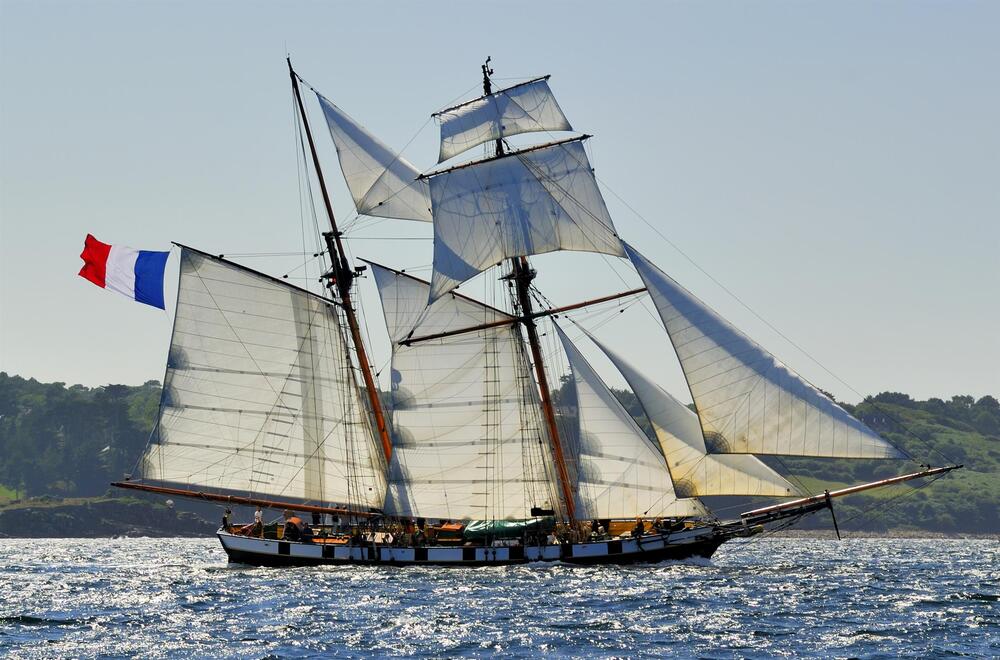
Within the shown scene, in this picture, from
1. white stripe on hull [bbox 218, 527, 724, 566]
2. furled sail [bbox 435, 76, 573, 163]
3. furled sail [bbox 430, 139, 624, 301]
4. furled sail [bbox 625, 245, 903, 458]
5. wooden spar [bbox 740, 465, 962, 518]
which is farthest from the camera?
furled sail [bbox 435, 76, 573, 163]

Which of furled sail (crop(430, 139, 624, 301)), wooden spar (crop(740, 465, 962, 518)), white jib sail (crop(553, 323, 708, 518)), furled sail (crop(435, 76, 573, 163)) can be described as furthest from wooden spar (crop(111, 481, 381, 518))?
wooden spar (crop(740, 465, 962, 518))

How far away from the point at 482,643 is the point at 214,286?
36525 mm

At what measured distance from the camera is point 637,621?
44.4 metres

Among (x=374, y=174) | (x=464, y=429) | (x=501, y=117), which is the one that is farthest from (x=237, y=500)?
(x=501, y=117)

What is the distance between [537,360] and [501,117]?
13.7 m

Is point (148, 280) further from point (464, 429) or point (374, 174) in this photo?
point (464, 429)

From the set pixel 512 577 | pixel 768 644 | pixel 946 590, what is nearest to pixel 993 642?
pixel 768 644

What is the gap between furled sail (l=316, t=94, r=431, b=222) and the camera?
74.8 meters

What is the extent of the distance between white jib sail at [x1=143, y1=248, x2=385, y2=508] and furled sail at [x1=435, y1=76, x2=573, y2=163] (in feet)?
39.4

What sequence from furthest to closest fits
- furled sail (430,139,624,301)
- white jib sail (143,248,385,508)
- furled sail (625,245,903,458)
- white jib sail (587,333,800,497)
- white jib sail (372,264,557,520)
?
furled sail (430,139,624,301)
white jib sail (372,264,557,520)
white jib sail (143,248,385,508)
white jib sail (587,333,800,497)
furled sail (625,245,903,458)

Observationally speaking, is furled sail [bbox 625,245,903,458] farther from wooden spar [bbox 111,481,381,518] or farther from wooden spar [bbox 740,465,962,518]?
wooden spar [bbox 111,481,381,518]

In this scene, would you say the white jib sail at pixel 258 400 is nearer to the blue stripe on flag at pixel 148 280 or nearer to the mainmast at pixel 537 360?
the blue stripe on flag at pixel 148 280

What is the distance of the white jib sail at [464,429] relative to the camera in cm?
7006

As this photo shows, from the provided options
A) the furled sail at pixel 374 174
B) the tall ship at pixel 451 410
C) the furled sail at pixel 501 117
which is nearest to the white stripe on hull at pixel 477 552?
the tall ship at pixel 451 410
